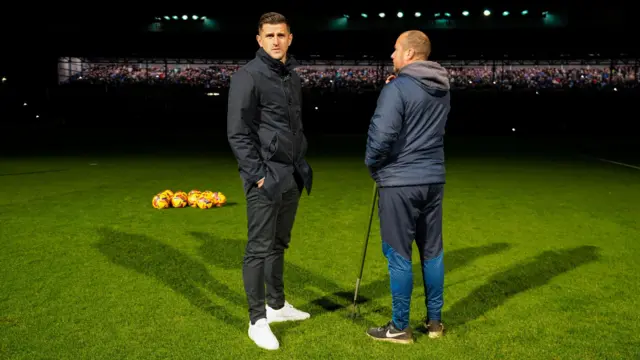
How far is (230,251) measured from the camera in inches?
290

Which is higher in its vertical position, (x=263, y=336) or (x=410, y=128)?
(x=410, y=128)

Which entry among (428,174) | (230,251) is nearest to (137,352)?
(428,174)

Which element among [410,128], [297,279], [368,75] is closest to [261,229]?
[410,128]

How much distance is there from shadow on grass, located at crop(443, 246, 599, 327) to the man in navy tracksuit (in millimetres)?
870

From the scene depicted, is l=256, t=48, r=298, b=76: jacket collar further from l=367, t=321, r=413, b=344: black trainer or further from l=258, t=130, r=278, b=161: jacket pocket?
l=367, t=321, r=413, b=344: black trainer

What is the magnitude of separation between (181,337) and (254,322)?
563 millimetres

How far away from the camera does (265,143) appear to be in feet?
14.1

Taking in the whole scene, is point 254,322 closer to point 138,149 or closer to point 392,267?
point 392,267

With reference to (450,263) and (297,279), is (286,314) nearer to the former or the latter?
(297,279)

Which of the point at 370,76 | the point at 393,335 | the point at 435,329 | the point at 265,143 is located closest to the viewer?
the point at 265,143

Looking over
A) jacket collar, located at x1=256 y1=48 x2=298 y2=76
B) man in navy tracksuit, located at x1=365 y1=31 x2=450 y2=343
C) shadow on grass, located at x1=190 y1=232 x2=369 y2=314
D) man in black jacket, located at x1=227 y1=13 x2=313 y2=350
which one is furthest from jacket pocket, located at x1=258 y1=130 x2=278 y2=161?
shadow on grass, located at x1=190 y1=232 x2=369 y2=314

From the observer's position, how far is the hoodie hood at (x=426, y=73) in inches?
160

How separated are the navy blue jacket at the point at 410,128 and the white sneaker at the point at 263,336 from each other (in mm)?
1242

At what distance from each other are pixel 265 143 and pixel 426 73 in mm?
1130
